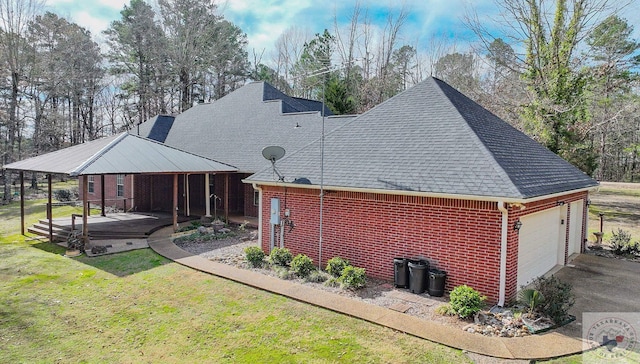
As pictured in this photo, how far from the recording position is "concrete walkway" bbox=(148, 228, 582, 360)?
18.8 ft

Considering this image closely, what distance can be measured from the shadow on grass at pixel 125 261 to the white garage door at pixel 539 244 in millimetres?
9687

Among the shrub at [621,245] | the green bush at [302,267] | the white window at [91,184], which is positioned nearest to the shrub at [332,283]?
the green bush at [302,267]

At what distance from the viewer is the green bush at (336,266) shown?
910 centimetres

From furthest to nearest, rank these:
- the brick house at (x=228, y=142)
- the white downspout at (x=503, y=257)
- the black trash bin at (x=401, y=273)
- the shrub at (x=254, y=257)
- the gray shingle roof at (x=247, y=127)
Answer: the brick house at (x=228, y=142) < the gray shingle roof at (x=247, y=127) < the shrub at (x=254, y=257) < the black trash bin at (x=401, y=273) < the white downspout at (x=503, y=257)

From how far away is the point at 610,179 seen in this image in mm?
42375

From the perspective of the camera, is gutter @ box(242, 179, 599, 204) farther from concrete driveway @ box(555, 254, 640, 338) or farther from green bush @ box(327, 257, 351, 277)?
concrete driveway @ box(555, 254, 640, 338)

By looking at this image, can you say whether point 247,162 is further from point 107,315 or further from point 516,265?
point 516,265

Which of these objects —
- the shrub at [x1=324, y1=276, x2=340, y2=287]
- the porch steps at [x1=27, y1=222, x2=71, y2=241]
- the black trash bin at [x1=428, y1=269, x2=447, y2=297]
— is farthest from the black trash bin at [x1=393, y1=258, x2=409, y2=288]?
the porch steps at [x1=27, y1=222, x2=71, y2=241]

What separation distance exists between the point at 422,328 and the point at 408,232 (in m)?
2.57

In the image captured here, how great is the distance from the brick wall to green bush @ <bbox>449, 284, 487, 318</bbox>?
819 millimetres

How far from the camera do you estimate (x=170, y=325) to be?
6707mm

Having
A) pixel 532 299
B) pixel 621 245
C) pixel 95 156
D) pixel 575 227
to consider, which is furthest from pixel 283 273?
pixel 621 245

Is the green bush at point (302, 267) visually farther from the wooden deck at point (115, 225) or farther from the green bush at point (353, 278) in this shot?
the wooden deck at point (115, 225)

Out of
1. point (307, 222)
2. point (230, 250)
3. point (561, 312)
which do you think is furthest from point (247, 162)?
point (561, 312)
